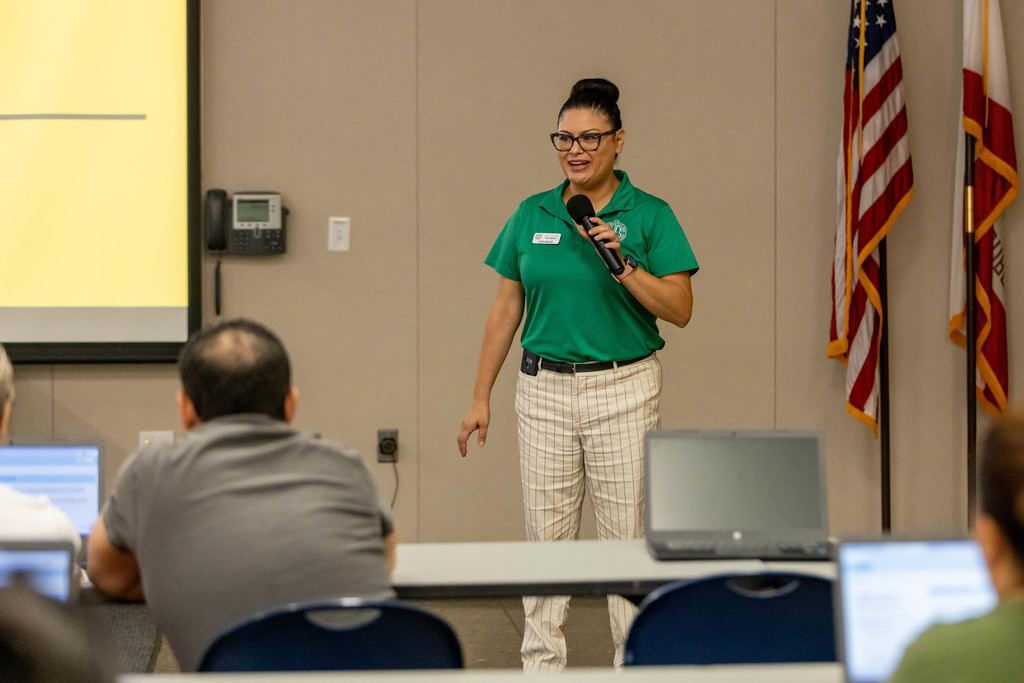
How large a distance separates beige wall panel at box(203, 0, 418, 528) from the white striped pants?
4.73ft

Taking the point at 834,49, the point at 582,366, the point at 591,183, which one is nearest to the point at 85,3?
the point at 591,183

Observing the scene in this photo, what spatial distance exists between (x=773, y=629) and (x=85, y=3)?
3.78 metres

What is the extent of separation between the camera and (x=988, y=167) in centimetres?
407

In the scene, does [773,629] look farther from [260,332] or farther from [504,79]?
[504,79]

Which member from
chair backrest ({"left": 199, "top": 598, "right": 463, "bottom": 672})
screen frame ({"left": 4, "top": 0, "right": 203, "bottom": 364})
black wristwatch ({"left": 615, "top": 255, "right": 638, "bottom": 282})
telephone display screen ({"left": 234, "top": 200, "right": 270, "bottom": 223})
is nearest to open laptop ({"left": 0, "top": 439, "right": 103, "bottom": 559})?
chair backrest ({"left": 199, "top": 598, "right": 463, "bottom": 672})

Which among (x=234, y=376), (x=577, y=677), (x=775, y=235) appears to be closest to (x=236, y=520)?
(x=234, y=376)

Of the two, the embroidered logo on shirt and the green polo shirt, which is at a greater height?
the embroidered logo on shirt

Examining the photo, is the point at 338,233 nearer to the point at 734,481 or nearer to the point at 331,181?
the point at 331,181

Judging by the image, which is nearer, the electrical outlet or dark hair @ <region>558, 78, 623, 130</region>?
dark hair @ <region>558, 78, 623, 130</region>

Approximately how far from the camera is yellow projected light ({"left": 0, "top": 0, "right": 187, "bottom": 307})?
158 inches

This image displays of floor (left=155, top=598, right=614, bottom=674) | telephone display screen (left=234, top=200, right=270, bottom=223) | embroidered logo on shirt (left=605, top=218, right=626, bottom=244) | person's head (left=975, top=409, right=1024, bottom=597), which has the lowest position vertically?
floor (left=155, top=598, right=614, bottom=674)

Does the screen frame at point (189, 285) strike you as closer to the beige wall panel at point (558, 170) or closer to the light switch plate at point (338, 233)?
the light switch plate at point (338, 233)

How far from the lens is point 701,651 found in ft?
5.29

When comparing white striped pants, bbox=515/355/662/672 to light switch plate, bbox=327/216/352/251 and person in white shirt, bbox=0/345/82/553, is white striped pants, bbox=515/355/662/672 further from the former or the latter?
light switch plate, bbox=327/216/352/251
